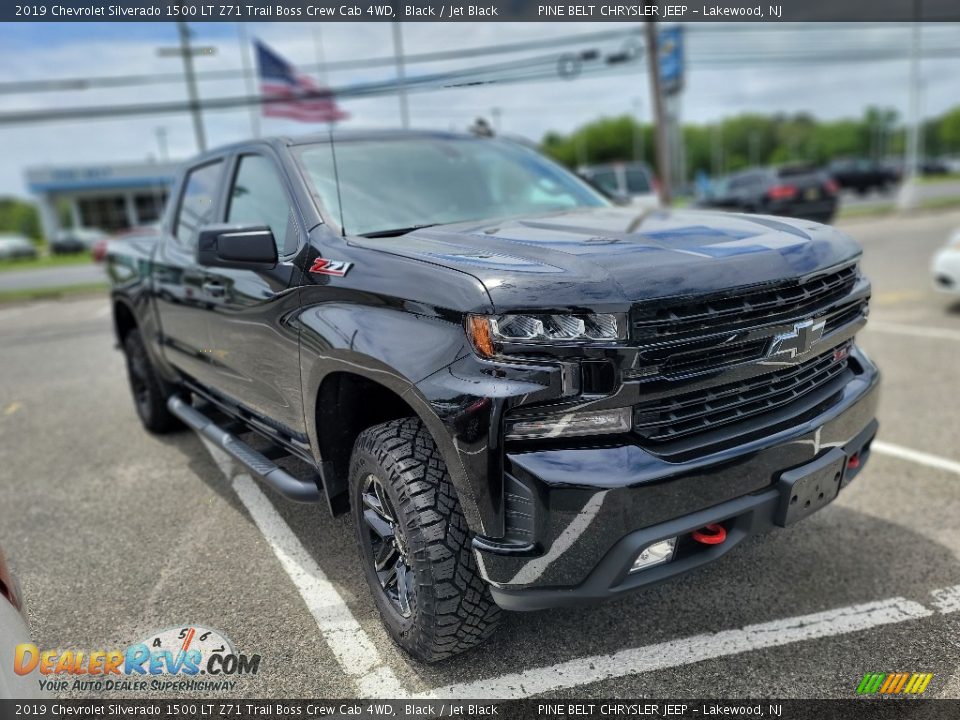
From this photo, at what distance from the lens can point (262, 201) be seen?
3432mm

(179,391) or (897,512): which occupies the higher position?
(179,391)

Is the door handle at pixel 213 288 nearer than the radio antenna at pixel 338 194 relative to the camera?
No

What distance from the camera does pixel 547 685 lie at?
7.88 ft

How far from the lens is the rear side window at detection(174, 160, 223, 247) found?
4047 millimetres

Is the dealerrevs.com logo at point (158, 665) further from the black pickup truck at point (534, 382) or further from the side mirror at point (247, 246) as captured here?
the side mirror at point (247, 246)

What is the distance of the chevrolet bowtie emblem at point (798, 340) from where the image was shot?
2318 millimetres

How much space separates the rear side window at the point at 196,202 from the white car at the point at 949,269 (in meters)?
7.08

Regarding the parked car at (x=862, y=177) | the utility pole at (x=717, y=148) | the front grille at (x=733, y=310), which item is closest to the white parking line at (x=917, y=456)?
the front grille at (x=733, y=310)

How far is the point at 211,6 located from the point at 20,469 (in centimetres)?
345

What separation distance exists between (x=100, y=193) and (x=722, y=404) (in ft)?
193

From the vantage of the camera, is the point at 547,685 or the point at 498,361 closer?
the point at 498,361

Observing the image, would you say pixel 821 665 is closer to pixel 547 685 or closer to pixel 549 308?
pixel 547 685

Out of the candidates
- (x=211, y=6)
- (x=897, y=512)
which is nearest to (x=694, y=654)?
(x=897, y=512)

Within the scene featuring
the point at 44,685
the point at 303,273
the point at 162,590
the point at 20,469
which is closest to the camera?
the point at 44,685
